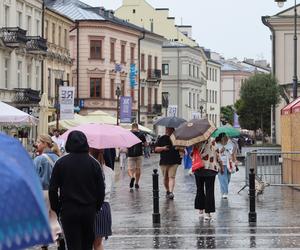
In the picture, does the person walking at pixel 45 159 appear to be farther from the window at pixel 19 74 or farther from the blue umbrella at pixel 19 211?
the window at pixel 19 74

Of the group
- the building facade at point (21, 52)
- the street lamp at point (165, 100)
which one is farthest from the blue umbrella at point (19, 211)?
the street lamp at point (165, 100)

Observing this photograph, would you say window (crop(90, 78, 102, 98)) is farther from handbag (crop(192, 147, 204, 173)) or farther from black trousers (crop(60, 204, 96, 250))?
black trousers (crop(60, 204, 96, 250))

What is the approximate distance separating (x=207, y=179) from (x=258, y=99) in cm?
4444

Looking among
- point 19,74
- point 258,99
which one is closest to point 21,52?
point 19,74

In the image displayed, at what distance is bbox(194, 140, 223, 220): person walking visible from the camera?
1529cm

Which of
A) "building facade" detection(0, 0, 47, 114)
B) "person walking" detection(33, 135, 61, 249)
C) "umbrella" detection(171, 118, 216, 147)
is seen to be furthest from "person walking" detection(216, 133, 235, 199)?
"building facade" detection(0, 0, 47, 114)

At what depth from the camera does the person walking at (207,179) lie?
1529 centimetres

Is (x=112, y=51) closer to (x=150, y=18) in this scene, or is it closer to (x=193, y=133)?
(x=150, y=18)

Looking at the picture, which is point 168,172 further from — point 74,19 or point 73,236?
point 74,19

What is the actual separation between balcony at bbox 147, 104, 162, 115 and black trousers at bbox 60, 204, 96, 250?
7564cm

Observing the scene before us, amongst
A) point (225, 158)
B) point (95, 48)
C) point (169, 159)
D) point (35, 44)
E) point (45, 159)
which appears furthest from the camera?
point (95, 48)

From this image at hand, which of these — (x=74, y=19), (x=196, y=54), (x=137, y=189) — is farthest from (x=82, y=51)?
(x=137, y=189)

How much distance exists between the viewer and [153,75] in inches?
3378

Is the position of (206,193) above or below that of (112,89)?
below
